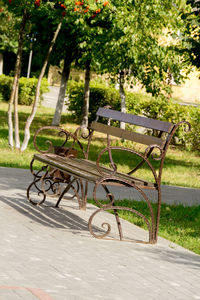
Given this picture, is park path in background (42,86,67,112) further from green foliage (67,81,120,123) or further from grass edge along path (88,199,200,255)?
grass edge along path (88,199,200,255)

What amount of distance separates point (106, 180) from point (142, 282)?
5.16 feet

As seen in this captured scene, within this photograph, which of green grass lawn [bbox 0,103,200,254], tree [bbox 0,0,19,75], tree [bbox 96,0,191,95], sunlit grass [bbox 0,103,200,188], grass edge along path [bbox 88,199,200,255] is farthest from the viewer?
tree [bbox 0,0,19,75]

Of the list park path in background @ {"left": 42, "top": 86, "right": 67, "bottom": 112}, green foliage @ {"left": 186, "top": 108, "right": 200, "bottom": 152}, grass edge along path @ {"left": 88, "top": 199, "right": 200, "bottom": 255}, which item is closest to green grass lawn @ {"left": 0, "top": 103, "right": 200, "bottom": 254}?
grass edge along path @ {"left": 88, "top": 199, "right": 200, "bottom": 255}

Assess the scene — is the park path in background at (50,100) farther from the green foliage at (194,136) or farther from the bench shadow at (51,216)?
the bench shadow at (51,216)

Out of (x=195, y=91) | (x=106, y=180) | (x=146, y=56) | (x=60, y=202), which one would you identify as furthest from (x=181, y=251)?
(x=195, y=91)

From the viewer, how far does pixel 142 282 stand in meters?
4.76

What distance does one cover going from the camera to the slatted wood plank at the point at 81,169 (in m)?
6.15

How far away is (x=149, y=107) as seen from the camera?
63.4 feet

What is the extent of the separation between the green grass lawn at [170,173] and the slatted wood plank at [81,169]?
80 centimetres

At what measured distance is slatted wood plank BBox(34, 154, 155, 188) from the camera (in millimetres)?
6148

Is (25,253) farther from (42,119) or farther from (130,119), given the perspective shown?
(42,119)

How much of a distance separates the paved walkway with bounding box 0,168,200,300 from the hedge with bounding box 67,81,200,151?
8967mm

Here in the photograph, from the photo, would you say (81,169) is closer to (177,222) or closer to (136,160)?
(177,222)

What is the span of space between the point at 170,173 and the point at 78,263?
834 cm
